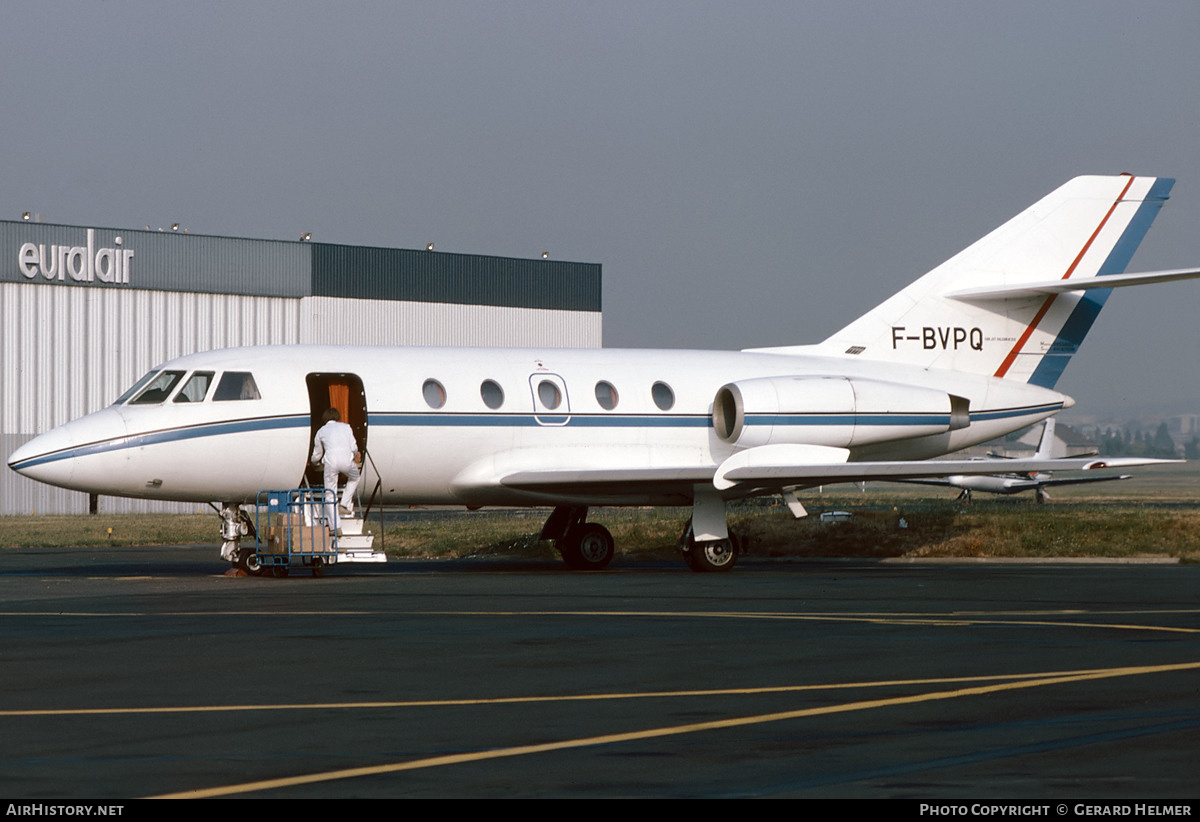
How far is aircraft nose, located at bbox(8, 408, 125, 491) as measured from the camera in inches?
853

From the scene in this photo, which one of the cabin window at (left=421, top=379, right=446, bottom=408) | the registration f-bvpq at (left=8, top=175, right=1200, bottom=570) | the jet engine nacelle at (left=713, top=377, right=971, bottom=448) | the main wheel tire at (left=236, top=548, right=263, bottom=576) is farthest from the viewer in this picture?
the jet engine nacelle at (left=713, top=377, right=971, bottom=448)

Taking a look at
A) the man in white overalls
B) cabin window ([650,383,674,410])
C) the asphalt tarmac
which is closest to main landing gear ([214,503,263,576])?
the man in white overalls

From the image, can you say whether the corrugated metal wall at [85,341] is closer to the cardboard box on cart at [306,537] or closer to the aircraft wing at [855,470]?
the cardboard box on cart at [306,537]

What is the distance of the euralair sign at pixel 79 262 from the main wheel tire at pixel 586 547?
105ft

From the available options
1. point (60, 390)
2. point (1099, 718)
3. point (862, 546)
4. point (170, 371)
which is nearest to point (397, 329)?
point (60, 390)

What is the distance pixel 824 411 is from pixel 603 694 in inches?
641

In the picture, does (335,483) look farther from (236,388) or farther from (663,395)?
(663,395)

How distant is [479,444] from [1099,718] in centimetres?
1607

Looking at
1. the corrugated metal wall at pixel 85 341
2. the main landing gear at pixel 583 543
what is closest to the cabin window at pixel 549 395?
the main landing gear at pixel 583 543

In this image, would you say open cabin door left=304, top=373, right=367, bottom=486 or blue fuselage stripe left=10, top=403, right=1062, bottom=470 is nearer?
blue fuselage stripe left=10, top=403, right=1062, bottom=470

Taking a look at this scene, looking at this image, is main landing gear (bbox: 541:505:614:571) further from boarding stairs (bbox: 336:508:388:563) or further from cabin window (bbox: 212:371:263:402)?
cabin window (bbox: 212:371:263:402)

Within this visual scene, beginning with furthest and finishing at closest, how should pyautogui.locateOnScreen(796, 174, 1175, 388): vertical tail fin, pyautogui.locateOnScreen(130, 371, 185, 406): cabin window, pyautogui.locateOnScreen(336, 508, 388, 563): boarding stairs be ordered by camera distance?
pyautogui.locateOnScreen(796, 174, 1175, 388): vertical tail fin < pyautogui.locateOnScreen(130, 371, 185, 406): cabin window < pyautogui.locateOnScreen(336, 508, 388, 563): boarding stairs

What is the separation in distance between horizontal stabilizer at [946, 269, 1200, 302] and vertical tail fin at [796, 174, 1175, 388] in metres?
0.14

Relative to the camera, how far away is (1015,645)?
1261cm
